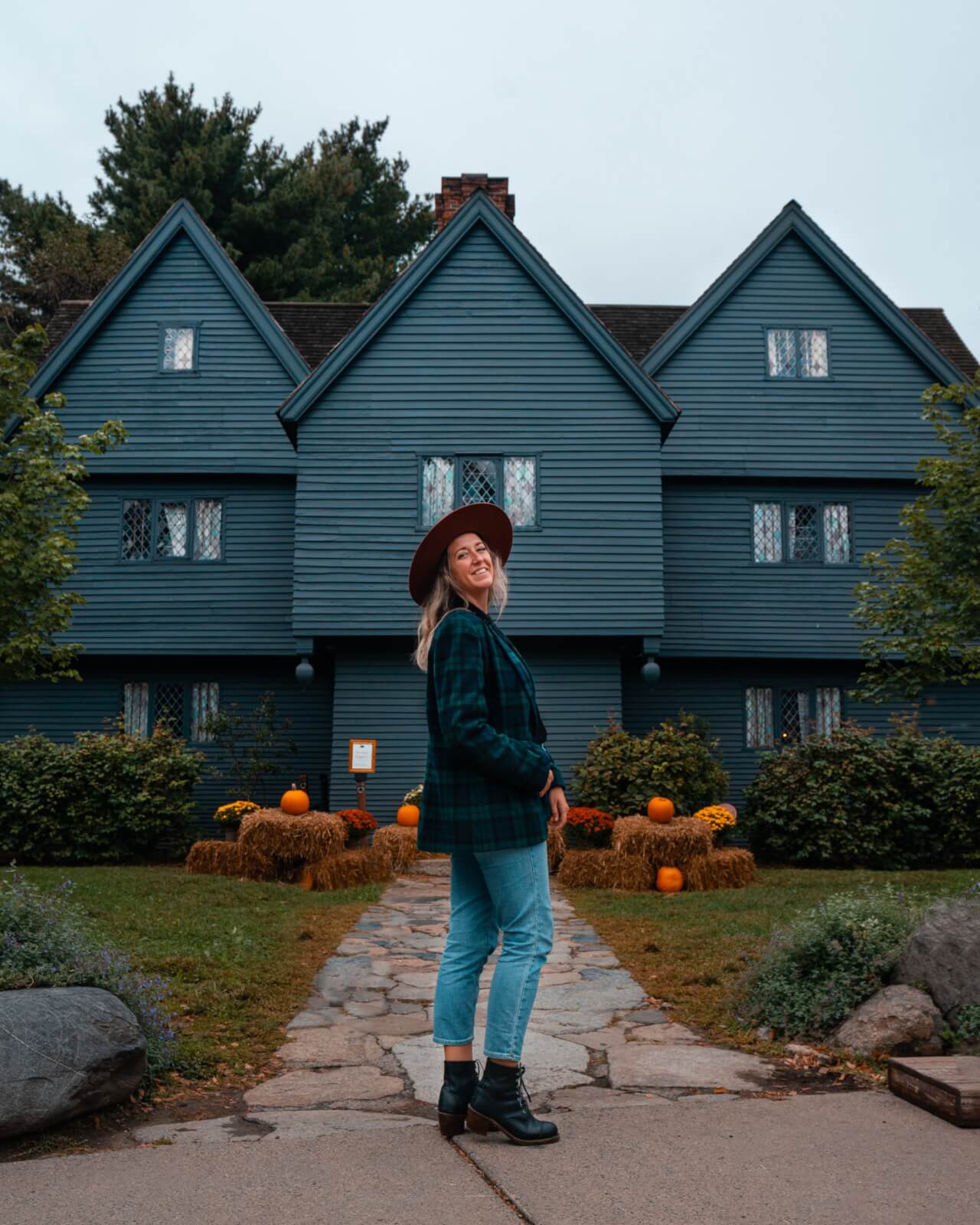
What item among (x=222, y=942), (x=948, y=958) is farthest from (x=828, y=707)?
(x=948, y=958)

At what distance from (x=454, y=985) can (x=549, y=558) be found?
13863mm

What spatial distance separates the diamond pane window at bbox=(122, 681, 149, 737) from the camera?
66.3 ft

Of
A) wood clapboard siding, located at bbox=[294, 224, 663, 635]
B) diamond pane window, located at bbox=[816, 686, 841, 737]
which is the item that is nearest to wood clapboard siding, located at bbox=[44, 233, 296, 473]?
wood clapboard siding, located at bbox=[294, 224, 663, 635]

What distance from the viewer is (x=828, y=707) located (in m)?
20.4

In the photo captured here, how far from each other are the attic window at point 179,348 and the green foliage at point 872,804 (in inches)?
472

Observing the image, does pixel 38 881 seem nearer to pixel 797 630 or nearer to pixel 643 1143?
pixel 643 1143

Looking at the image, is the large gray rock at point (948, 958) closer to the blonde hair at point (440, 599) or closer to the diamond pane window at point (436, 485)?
the blonde hair at point (440, 599)

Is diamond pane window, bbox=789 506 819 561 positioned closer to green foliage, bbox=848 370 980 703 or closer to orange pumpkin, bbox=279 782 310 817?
green foliage, bbox=848 370 980 703

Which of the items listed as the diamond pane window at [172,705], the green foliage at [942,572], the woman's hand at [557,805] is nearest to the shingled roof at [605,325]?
the diamond pane window at [172,705]

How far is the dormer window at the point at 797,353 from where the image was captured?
801 inches

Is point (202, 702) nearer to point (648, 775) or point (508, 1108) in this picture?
point (648, 775)

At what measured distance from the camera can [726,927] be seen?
30.9 feet

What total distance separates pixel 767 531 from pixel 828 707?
3.22 meters

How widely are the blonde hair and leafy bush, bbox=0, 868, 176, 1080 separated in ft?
6.59
